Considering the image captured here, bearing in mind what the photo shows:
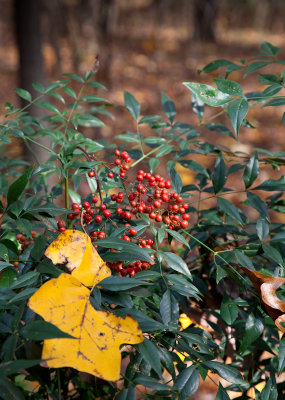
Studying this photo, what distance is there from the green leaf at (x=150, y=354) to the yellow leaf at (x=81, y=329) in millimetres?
32

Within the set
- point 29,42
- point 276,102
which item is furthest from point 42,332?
point 29,42

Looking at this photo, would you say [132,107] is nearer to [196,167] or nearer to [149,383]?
[196,167]

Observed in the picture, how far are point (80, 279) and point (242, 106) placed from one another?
0.44 metres

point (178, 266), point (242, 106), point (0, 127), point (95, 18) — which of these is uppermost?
point (242, 106)

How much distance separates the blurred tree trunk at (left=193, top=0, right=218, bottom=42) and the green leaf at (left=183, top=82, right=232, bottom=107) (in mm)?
7833

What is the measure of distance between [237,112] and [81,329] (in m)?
0.48

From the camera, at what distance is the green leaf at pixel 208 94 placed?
821 millimetres

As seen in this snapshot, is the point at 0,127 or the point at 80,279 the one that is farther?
the point at 0,127

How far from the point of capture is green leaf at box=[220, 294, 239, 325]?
2.83 feet

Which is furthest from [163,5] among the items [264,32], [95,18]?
[95,18]

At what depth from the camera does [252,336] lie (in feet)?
2.81

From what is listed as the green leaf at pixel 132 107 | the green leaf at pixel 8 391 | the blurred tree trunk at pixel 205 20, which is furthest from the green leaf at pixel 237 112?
the blurred tree trunk at pixel 205 20

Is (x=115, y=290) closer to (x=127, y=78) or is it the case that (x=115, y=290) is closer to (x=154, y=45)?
(x=127, y=78)

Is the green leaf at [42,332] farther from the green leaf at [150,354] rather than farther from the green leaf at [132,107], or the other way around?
the green leaf at [132,107]
